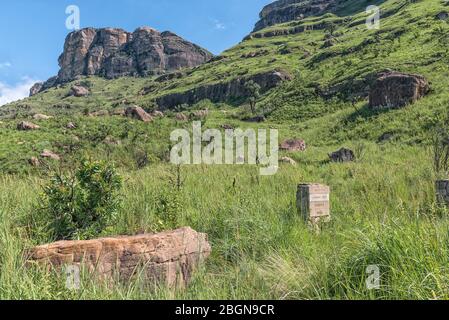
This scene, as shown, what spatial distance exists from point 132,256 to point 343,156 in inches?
698

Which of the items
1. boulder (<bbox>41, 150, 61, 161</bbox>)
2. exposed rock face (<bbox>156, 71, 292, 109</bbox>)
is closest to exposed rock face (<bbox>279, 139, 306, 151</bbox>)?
boulder (<bbox>41, 150, 61, 161</bbox>)

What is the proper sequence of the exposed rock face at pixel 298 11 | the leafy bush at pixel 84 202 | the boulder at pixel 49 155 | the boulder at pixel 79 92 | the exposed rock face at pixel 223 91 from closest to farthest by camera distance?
the leafy bush at pixel 84 202, the boulder at pixel 49 155, the exposed rock face at pixel 223 91, the boulder at pixel 79 92, the exposed rock face at pixel 298 11

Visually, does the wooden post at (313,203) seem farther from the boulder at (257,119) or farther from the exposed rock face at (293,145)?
the boulder at (257,119)

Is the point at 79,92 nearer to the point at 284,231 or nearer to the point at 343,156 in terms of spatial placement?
the point at 343,156

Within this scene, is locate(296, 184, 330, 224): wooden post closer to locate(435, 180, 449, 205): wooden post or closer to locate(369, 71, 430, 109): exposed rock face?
locate(435, 180, 449, 205): wooden post

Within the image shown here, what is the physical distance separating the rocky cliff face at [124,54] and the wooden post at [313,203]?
156675 millimetres

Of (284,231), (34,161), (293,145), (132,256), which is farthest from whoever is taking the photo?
(293,145)

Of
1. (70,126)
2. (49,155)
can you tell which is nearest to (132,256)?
(49,155)

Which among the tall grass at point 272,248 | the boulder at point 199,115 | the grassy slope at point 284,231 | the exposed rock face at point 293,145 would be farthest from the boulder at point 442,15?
the tall grass at point 272,248

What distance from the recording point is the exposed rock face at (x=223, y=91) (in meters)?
61.3

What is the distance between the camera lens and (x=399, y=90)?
1208 inches

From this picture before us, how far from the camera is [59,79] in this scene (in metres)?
186
